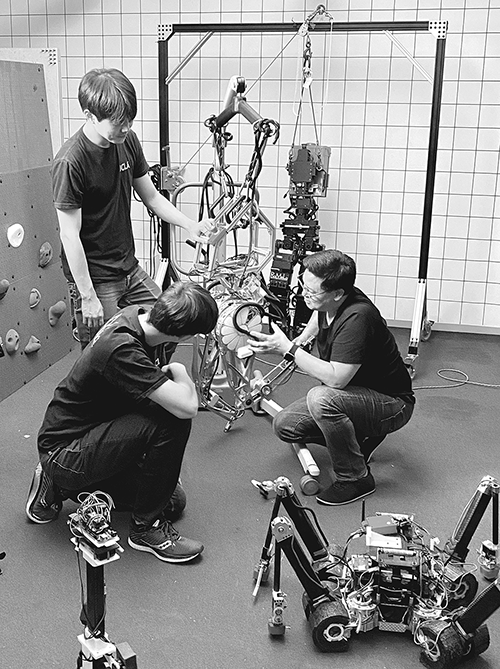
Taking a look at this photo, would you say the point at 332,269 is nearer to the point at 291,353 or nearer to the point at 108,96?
the point at 291,353

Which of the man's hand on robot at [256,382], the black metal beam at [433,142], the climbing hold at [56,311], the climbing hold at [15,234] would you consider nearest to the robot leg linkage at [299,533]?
the man's hand on robot at [256,382]

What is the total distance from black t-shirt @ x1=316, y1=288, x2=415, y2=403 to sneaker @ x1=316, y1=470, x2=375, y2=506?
1.18 ft

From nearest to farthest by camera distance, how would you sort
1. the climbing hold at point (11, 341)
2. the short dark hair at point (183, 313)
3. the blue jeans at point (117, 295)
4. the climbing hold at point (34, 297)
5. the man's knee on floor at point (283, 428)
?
the short dark hair at point (183, 313) < the man's knee on floor at point (283, 428) < the blue jeans at point (117, 295) < the climbing hold at point (11, 341) < the climbing hold at point (34, 297)

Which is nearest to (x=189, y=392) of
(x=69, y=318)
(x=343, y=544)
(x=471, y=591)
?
(x=343, y=544)

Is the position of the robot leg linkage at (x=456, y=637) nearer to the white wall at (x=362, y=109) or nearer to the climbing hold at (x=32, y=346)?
the climbing hold at (x=32, y=346)

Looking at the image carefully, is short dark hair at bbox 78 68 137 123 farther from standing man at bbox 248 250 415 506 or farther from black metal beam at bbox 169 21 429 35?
black metal beam at bbox 169 21 429 35

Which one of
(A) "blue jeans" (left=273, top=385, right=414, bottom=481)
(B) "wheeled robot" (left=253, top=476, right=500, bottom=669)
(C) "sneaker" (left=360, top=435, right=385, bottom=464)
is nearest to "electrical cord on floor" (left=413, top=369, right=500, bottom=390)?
(C) "sneaker" (left=360, top=435, right=385, bottom=464)

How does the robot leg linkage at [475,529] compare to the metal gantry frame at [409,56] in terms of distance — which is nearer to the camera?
the robot leg linkage at [475,529]

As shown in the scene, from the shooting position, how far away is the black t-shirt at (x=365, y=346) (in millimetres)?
2637

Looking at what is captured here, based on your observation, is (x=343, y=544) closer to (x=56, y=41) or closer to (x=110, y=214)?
(x=110, y=214)

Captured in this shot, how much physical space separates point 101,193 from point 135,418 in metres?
1.02

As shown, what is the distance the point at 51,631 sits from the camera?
6.74ft

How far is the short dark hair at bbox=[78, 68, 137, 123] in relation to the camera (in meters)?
2.62

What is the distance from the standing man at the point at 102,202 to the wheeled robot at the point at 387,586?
51.5 inches
